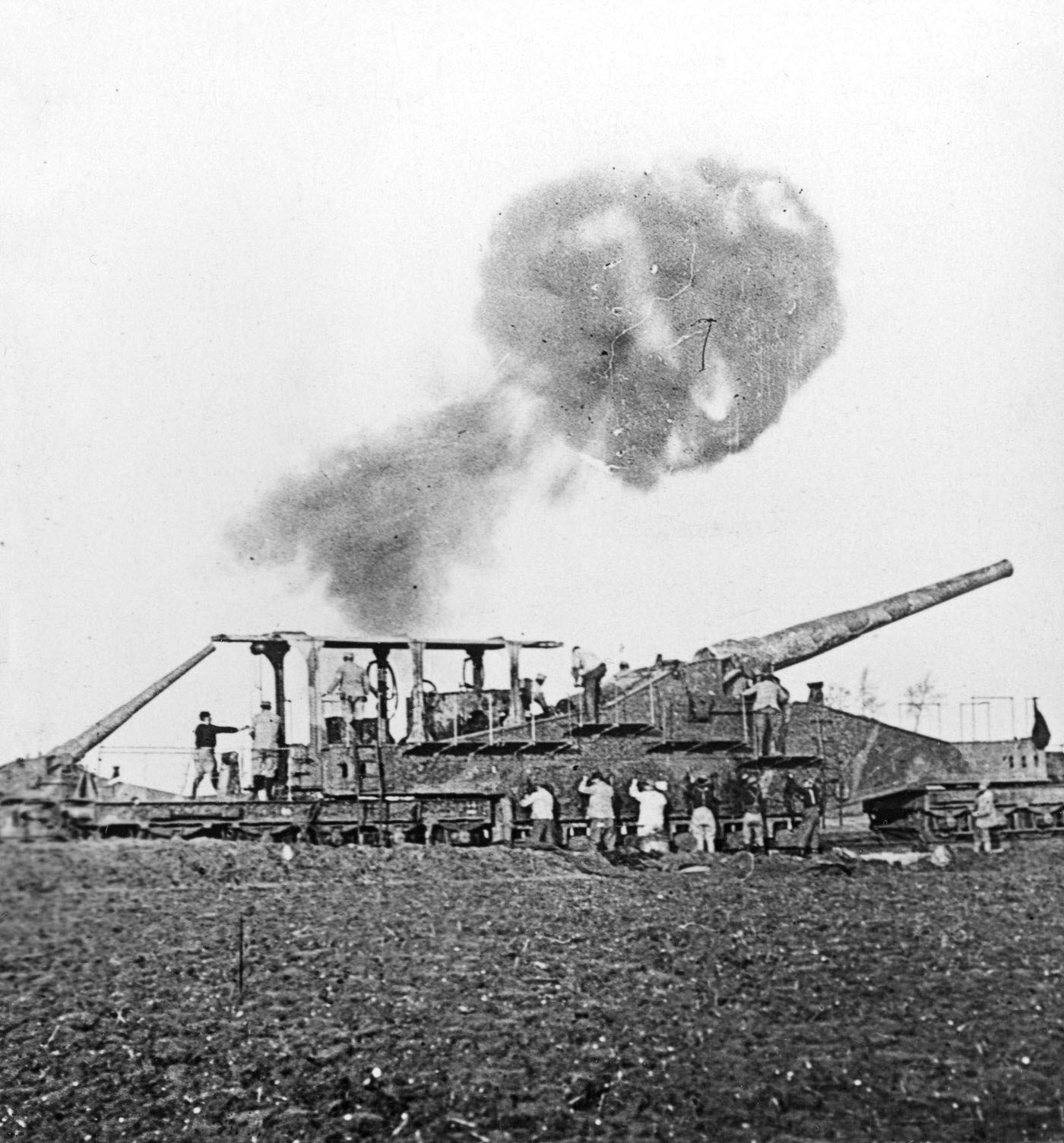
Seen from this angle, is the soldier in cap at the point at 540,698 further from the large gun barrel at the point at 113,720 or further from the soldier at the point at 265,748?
the large gun barrel at the point at 113,720

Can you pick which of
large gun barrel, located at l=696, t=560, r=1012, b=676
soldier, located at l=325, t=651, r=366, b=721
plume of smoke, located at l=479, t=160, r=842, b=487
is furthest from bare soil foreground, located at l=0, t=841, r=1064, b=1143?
plume of smoke, located at l=479, t=160, r=842, b=487

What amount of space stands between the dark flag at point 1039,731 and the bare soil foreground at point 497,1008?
94cm

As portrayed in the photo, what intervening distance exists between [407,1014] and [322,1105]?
1.95 ft

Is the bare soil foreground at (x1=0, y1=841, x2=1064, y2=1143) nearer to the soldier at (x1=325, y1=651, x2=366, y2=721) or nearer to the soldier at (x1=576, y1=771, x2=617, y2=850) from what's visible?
the soldier at (x1=576, y1=771, x2=617, y2=850)

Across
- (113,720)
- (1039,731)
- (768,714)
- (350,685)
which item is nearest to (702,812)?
(768,714)

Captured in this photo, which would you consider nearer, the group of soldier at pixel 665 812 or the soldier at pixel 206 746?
the soldier at pixel 206 746

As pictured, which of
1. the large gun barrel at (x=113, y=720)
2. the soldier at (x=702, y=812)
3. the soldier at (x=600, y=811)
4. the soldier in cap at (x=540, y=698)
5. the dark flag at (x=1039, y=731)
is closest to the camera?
the large gun barrel at (x=113, y=720)

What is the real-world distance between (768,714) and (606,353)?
2.66 m

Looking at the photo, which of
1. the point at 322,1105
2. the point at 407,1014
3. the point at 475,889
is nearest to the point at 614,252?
the point at 475,889

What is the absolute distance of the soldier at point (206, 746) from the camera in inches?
293

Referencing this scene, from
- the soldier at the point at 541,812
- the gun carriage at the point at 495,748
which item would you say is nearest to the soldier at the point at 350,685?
the gun carriage at the point at 495,748

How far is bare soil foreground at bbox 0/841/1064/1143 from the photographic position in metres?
6.38

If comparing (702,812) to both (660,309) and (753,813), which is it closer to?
(753,813)

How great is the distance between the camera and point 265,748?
7844 mm
